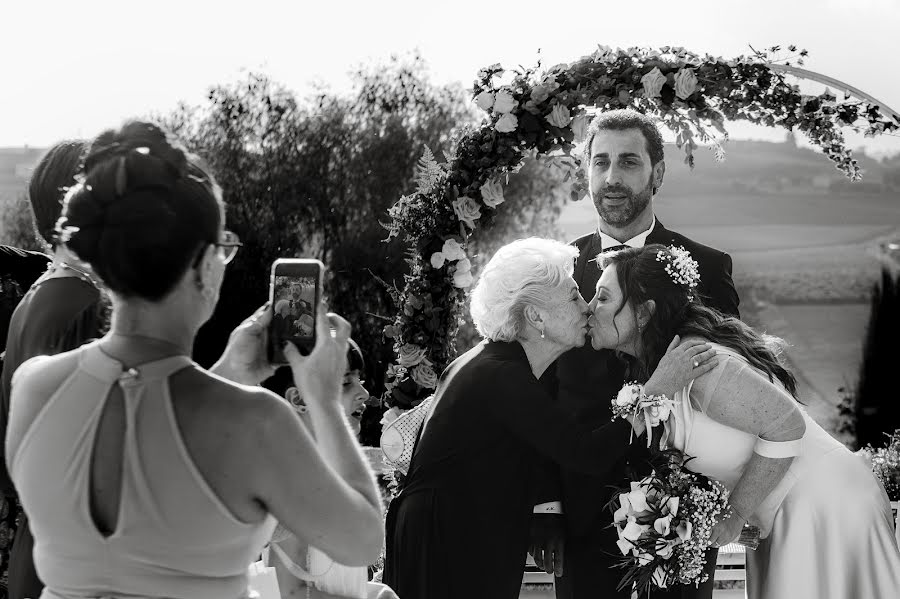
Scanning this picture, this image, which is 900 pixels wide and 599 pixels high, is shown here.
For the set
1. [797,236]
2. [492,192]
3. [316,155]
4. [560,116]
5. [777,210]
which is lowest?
[492,192]

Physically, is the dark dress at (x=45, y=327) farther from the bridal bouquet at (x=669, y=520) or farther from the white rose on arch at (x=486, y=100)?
the white rose on arch at (x=486, y=100)

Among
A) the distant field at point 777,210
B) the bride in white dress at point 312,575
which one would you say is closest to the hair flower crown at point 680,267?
the bride in white dress at point 312,575

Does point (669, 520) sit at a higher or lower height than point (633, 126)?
lower

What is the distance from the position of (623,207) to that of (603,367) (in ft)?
3.09

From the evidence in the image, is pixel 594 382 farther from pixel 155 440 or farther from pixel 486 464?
pixel 155 440

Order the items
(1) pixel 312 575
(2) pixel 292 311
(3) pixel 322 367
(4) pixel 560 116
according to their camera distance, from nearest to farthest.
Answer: (3) pixel 322 367
(2) pixel 292 311
(1) pixel 312 575
(4) pixel 560 116

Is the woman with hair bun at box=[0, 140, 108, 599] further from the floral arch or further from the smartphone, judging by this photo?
the floral arch

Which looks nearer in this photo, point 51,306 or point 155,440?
point 155,440

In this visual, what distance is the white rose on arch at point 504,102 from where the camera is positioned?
5.85m

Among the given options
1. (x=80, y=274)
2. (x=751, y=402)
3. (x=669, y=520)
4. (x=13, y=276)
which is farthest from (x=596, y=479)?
(x=13, y=276)

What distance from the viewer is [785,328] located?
2045 centimetres

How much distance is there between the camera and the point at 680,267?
176 inches

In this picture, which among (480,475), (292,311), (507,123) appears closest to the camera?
(292,311)

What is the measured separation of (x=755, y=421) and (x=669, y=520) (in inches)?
21.8
